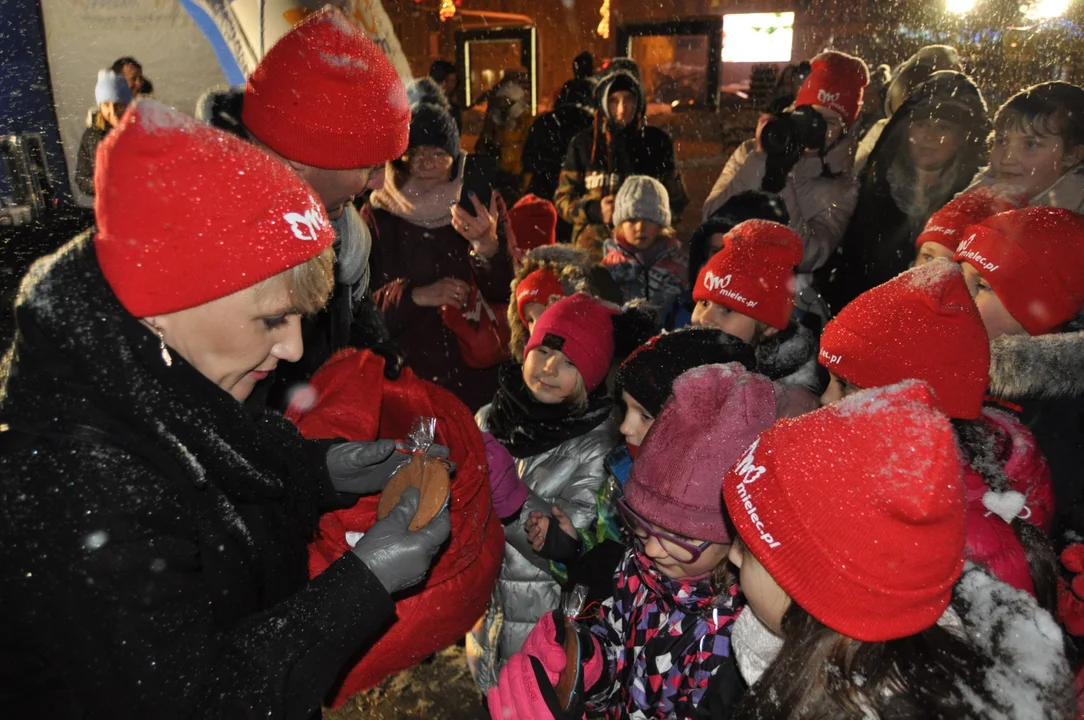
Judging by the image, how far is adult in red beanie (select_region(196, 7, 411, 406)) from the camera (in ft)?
6.87

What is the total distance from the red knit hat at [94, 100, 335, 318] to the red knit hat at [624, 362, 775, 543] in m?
1.03

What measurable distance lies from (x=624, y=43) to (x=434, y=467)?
13547mm

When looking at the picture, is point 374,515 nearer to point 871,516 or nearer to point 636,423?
point 636,423

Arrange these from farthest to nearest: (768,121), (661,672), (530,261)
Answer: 1. (768,121)
2. (530,261)
3. (661,672)

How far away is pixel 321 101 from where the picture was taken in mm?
2090

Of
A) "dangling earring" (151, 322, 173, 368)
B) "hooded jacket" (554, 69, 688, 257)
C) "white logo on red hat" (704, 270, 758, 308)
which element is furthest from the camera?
"hooded jacket" (554, 69, 688, 257)

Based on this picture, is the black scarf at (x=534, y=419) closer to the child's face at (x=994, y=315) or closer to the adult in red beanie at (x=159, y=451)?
the adult in red beanie at (x=159, y=451)

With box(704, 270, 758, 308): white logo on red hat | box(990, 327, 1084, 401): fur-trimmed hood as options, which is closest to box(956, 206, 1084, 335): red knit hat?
box(990, 327, 1084, 401): fur-trimmed hood

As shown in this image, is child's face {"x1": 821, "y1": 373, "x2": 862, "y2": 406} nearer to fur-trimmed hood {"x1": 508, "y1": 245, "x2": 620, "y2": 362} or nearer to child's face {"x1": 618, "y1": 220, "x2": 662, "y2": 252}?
fur-trimmed hood {"x1": 508, "y1": 245, "x2": 620, "y2": 362}

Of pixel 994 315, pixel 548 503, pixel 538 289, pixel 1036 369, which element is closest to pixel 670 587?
pixel 548 503

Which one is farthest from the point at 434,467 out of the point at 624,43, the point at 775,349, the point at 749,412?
the point at 624,43

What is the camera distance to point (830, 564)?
1.18 metres

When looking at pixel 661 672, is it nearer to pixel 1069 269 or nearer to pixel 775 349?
pixel 775 349

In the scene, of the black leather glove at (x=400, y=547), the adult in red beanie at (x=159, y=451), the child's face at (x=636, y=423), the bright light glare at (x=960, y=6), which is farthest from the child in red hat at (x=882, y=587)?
the bright light glare at (x=960, y=6)
